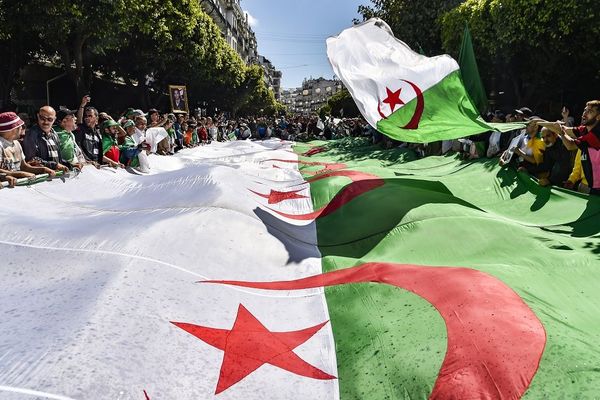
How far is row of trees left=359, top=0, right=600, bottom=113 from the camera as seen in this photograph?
13.9m

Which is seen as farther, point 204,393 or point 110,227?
point 110,227

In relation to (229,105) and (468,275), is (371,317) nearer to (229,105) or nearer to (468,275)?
(468,275)

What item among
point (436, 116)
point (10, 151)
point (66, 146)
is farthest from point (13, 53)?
point (436, 116)

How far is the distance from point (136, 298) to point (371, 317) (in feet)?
4.91

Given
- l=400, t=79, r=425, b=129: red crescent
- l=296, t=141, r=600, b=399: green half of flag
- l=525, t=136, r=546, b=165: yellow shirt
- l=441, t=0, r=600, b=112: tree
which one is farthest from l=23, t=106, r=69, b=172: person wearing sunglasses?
l=441, t=0, r=600, b=112: tree

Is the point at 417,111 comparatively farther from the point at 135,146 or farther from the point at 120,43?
the point at 120,43

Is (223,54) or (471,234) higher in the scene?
(223,54)

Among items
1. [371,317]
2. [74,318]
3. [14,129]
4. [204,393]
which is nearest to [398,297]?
[371,317]

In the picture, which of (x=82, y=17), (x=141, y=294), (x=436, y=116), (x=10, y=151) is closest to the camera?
(x=141, y=294)

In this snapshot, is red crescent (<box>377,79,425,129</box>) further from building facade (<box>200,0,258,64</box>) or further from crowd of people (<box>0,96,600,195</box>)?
building facade (<box>200,0,258,64</box>)

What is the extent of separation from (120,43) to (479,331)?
19779mm

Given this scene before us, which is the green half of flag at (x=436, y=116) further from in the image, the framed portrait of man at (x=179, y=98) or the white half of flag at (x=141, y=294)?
the framed portrait of man at (x=179, y=98)

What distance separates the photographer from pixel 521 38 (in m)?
14.9

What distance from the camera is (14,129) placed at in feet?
17.1
